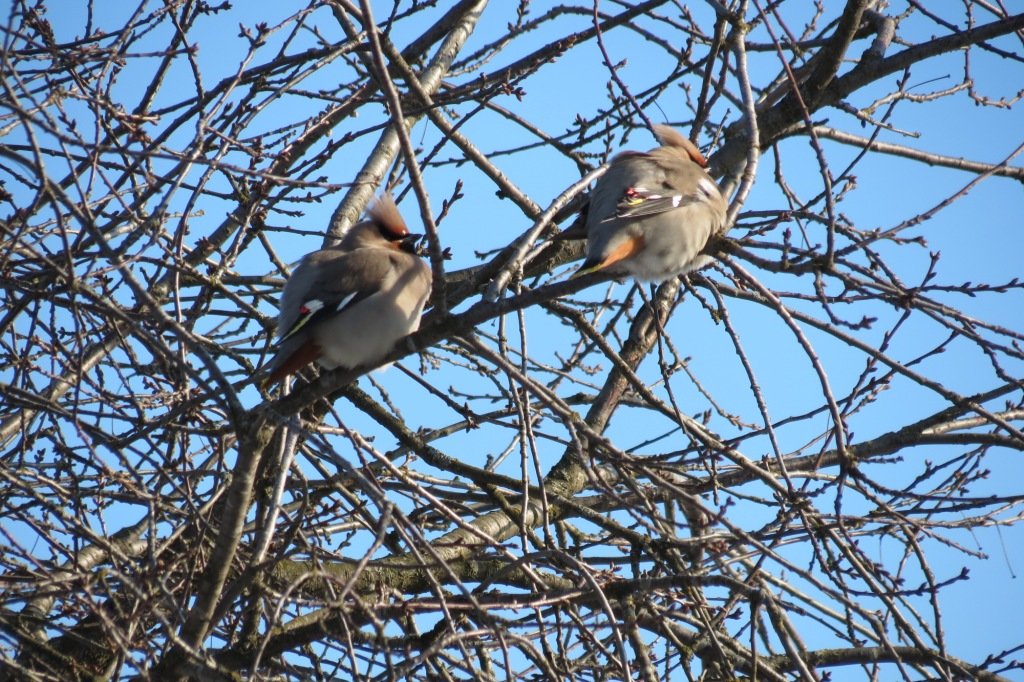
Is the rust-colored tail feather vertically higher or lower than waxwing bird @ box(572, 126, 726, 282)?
lower

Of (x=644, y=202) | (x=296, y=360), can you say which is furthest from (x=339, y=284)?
(x=644, y=202)

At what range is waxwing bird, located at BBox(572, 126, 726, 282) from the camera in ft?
12.7

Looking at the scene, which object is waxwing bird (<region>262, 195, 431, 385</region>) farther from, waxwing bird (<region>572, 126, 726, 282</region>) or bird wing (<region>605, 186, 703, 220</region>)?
bird wing (<region>605, 186, 703, 220</region>)

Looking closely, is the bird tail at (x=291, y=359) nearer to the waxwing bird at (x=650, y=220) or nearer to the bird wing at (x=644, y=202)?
the waxwing bird at (x=650, y=220)

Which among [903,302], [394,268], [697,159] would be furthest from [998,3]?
[394,268]

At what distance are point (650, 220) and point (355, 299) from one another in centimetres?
109

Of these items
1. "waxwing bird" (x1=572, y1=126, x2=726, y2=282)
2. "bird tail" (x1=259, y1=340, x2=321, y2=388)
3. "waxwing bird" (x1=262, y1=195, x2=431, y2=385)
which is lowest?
"bird tail" (x1=259, y1=340, x2=321, y2=388)

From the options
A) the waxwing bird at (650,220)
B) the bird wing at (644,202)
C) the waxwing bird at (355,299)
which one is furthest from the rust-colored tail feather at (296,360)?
the bird wing at (644,202)

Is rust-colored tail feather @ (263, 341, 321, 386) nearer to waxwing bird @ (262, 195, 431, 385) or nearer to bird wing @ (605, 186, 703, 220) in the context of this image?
waxwing bird @ (262, 195, 431, 385)

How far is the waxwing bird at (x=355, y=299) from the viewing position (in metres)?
3.85

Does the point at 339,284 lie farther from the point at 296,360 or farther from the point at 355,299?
the point at 296,360

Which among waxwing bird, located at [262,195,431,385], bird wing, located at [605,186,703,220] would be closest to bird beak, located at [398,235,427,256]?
waxwing bird, located at [262,195,431,385]

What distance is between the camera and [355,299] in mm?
3988

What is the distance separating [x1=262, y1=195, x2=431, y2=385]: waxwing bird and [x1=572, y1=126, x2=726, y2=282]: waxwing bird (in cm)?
68
